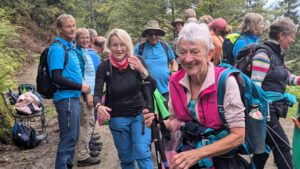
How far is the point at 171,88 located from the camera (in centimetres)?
250

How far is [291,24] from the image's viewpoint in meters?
4.04

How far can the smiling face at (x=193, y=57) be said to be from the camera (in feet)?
7.45

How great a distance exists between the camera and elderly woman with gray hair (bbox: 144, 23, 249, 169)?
215 centimetres

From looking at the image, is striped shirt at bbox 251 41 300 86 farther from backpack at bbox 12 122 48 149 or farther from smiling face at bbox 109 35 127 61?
backpack at bbox 12 122 48 149

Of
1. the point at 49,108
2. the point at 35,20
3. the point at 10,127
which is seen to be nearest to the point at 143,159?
the point at 10,127

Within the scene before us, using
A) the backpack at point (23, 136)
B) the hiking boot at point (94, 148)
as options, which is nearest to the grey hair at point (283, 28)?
the hiking boot at point (94, 148)

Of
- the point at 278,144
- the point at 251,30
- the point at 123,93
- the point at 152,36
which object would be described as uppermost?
the point at 251,30

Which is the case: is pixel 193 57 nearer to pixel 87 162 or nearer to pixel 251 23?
pixel 251 23

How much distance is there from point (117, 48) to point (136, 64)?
30 centimetres

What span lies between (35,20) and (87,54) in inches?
925

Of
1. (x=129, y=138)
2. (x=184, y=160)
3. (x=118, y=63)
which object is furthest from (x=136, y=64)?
(x=184, y=160)

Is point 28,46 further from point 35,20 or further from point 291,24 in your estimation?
point 291,24

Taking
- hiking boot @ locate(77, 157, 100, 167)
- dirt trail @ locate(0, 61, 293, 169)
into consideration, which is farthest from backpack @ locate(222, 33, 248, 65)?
hiking boot @ locate(77, 157, 100, 167)

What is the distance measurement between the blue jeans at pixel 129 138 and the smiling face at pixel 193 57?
2.05m
